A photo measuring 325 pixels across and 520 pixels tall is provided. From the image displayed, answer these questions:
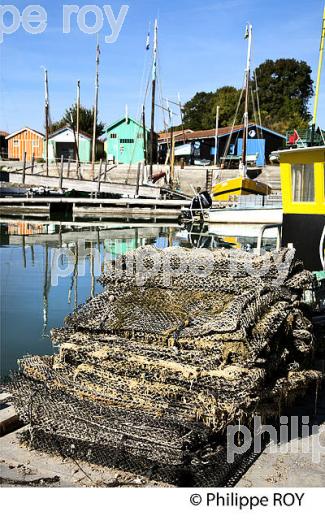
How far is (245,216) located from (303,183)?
60.2ft

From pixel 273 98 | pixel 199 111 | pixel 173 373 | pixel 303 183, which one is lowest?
pixel 173 373

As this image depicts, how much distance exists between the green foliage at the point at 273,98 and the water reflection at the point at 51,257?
3400 cm

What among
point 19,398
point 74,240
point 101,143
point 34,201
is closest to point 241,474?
point 19,398

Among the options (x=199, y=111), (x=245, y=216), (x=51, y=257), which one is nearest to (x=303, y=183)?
(x=51, y=257)

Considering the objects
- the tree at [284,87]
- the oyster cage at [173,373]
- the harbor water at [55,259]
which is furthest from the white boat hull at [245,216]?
the tree at [284,87]

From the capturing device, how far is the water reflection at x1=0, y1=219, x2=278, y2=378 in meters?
10.4

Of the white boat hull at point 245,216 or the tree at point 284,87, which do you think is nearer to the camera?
the white boat hull at point 245,216

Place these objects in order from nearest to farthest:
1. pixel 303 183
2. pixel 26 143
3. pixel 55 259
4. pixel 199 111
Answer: pixel 303 183 < pixel 55 259 < pixel 26 143 < pixel 199 111

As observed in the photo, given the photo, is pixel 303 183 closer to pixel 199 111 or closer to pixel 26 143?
pixel 26 143

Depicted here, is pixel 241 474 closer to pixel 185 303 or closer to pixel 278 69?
pixel 185 303

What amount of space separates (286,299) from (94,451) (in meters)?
2.32

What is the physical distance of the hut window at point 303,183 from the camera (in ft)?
32.6

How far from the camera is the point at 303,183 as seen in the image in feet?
32.9

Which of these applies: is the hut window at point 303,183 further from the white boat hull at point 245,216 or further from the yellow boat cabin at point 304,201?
the white boat hull at point 245,216
